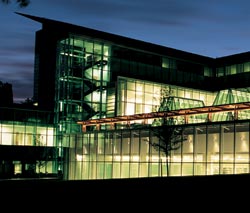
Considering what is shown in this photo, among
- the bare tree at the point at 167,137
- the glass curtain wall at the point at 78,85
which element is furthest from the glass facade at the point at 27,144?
the bare tree at the point at 167,137

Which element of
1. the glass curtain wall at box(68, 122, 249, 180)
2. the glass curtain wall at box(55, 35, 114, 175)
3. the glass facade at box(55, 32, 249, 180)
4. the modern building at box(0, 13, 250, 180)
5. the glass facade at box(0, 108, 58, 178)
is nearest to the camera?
the glass curtain wall at box(68, 122, 249, 180)

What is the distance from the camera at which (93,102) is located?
5872cm

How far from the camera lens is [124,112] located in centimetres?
5784

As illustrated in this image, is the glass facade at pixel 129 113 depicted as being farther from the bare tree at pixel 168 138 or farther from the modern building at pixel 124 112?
the bare tree at pixel 168 138

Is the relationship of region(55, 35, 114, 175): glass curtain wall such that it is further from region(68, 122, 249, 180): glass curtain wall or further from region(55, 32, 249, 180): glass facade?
region(68, 122, 249, 180): glass curtain wall

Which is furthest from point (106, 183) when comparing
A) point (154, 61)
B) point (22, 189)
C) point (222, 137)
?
point (154, 61)

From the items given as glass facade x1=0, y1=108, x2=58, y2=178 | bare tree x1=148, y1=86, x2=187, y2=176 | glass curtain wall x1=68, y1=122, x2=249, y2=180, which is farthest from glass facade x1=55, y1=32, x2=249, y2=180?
glass facade x1=0, y1=108, x2=58, y2=178

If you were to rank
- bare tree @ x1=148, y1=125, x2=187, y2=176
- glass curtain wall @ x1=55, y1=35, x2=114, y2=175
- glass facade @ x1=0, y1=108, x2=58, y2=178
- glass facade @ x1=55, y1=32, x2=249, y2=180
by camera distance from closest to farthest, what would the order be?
1. glass facade @ x1=55, y1=32, x2=249, y2=180
2. bare tree @ x1=148, y1=125, x2=187, y2=176
3. glass facade @ x1=0, y1=108, x2=58, y2=178
4. glass curtain wall @ x1=55, y1=35, x2=114, y2=175

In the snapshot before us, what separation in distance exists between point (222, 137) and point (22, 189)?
25.5 metres

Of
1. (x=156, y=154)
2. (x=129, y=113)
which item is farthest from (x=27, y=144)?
(x=156, y=154)

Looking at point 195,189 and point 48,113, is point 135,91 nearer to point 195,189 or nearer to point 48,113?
point 48,113

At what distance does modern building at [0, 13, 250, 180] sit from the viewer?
40344 millimetres

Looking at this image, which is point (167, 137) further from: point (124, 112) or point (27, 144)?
point (27, 144)

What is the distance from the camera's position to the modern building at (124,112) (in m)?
40.3
